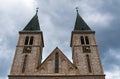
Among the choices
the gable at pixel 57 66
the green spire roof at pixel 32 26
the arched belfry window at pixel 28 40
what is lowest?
the gable at pixel 57 66

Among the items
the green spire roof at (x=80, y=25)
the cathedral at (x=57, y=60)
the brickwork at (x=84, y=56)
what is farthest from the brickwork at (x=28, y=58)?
the green spire roof at (x=80, y=25)

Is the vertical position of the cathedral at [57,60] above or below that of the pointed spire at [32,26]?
below

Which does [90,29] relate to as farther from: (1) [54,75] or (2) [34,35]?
(1) [54,75]

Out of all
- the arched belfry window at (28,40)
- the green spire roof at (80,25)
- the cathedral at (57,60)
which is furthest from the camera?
the green spire roof at (80,25)

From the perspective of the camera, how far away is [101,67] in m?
27.6

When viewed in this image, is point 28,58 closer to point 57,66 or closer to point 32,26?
point 57,66

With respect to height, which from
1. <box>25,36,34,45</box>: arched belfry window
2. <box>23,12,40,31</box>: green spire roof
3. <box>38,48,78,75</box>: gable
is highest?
<box>23,12,40,31</box>: green spire roof

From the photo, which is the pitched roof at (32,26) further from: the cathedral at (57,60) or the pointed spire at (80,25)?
the pointed spire at (80,25)

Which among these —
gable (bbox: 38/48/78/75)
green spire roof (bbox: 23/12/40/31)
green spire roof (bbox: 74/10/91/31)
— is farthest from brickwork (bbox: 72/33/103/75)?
green spire roof (bbox: 23/12/40/31)

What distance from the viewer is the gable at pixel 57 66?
1062 inches

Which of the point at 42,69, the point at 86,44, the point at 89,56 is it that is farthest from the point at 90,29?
the point at 42,69

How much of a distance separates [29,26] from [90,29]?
37.0 ft

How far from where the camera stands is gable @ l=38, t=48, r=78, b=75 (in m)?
27.0

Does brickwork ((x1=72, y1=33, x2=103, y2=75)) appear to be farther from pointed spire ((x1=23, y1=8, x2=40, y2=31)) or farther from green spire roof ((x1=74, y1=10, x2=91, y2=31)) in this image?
pointed spire ((x1=23, y1=8, x2=40, y2=31))
